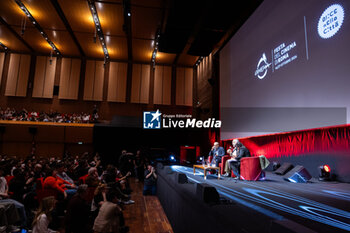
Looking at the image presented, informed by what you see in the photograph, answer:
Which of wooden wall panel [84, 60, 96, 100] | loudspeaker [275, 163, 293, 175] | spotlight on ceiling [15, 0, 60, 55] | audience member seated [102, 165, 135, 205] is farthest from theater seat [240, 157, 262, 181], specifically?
wooden wall panel [84, 60, 96, 100]

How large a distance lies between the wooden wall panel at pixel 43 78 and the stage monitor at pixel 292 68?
12.1 meters

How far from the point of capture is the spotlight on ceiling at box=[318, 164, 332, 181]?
448 cm

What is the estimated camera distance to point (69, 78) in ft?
48.2

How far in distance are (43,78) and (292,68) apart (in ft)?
48.5

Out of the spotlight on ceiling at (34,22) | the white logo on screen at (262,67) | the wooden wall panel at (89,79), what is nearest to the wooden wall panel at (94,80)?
the wooden wall panel at (89,79)

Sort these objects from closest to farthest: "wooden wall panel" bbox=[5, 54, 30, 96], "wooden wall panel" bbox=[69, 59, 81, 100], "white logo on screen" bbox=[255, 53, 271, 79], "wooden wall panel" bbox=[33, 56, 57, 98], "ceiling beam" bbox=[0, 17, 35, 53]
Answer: "white logo on screen" bbox=[255, 53, 271, 79], "ceiling beam" bbox=[0, 17, 35, 53], "wooden wall panel" bbox=[5, 54, 30, 96], "wooden wall panel" bbox=[33, 56, 57, 98], "wooden wall panel" bbox=[69, 59, 81, 100]

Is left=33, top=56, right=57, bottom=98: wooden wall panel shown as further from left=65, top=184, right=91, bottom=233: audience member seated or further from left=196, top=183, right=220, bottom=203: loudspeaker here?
left=196, top=183, right=220, bottom=203: loudspeaker

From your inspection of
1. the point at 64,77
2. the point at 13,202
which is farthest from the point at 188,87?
the point at 13,202

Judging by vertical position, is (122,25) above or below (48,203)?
above

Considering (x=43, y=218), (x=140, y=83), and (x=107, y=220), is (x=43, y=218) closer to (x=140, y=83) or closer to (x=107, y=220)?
(x=107, y=220)

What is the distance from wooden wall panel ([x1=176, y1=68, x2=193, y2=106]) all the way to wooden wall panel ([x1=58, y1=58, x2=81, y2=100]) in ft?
22.3

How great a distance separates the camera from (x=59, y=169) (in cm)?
478

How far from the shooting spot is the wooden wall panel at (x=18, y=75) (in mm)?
14062

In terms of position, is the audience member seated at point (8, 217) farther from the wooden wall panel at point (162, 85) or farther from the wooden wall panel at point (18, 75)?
the wooden wall panel at point (18, 75)
